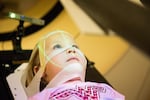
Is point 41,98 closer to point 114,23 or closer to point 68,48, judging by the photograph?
point 68,48

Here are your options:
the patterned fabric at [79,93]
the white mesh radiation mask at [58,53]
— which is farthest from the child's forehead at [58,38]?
the patterned fabric at [79,93]

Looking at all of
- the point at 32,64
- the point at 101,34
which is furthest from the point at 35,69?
the point at 101,34

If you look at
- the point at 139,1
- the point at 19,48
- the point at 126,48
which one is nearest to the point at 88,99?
the point at 19,48

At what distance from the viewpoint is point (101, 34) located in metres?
1.38

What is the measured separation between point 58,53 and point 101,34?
72 centimetres

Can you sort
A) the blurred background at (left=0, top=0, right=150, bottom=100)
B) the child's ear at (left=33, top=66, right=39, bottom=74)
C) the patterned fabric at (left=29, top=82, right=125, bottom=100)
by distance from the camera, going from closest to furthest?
the patterned fabric at (left=29, top=82, right=125, bottom=100), the child's ear at (left=33, top=66, right=39, bottom=74), the blurred background at (left=0, top=0, right=150, bottom=100)

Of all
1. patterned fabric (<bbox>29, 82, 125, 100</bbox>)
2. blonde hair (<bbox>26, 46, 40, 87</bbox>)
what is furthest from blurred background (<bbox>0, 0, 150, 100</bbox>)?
patterned fabric (<bbox>29, 82, 125, 100</bbox>)

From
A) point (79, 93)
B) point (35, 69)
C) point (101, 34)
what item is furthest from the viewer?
point (101, 34)

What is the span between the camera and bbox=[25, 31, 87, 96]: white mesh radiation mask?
66cm

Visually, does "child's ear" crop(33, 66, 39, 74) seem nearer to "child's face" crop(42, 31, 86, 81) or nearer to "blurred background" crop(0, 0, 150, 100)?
"child's face" crop(42, 31, 86, 81)

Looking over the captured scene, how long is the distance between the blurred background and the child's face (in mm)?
209

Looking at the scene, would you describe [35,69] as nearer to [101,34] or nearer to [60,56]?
[60,56]

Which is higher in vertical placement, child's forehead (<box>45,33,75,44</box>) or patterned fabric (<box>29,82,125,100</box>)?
child's forehead (<box>45,33,75,44</box>)

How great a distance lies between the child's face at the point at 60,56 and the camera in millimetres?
669
